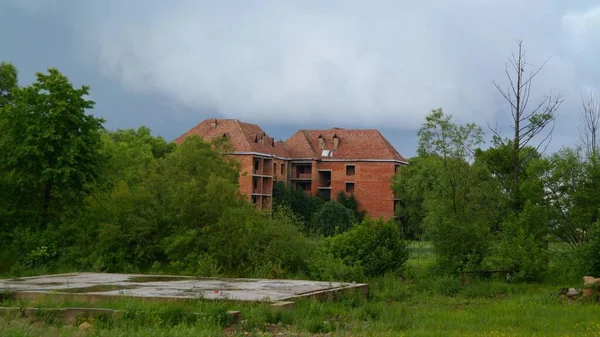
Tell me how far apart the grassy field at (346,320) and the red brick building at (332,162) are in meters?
59.7

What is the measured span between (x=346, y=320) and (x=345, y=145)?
69930 millimetres

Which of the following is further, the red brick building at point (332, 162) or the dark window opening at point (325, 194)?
the dark window opening at point (325, 194)

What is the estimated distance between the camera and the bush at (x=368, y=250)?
23766 mm

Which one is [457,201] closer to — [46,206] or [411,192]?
[46,206]

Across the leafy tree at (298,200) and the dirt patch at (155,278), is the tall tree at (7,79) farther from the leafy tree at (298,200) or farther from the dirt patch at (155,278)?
the leafy tree at (298,200)

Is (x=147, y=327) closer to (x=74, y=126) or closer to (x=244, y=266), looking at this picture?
(x=244, y=266)

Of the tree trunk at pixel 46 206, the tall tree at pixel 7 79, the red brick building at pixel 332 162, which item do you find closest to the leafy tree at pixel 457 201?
the tree trunk at pixel 46 206

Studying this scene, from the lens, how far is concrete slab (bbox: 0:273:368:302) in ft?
53.6

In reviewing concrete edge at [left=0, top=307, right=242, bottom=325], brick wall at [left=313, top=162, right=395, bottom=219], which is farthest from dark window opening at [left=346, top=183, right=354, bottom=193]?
concrete edge at [left=0, top=307, right=242, bottom=325]

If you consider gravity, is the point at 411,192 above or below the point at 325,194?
below

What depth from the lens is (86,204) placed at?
29344mm

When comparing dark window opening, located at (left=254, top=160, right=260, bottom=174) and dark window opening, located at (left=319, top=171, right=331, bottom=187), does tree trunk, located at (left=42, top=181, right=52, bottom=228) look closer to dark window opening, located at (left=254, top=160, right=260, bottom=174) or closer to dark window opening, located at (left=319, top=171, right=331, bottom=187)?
dark window opening, located at (left=254, top=160, right=260, bottom=174)

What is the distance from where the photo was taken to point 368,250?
79.2 feet

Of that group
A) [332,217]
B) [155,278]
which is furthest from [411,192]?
[155,278]
